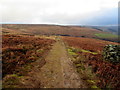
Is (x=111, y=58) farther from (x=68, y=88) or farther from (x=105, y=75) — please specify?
(x=68, y=88)

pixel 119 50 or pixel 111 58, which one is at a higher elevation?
pixel 119 50

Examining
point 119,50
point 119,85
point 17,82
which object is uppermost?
point 119,50

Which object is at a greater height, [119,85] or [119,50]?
[119,50]

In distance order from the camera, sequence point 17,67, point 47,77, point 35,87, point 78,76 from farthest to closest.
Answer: point 17,67
point 78,76
point 47,77
point 35,87

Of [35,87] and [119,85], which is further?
[119,85]

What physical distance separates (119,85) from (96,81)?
1.55 m

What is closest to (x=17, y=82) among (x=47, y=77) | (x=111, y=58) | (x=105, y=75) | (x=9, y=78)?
(x=9, y=78)

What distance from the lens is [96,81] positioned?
316 inches

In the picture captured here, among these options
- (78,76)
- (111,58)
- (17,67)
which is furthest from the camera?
(111,58)

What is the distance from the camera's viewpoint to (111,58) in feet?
43.8

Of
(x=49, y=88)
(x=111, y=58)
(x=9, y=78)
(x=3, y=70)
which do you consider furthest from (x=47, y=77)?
(x=111, y=58)

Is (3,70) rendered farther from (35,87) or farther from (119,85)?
(119,85)

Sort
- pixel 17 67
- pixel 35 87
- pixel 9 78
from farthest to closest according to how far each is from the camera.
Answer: pixel 17 67, pixel 9 78, pixel 35 87

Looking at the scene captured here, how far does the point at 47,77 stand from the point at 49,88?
1.49 m
